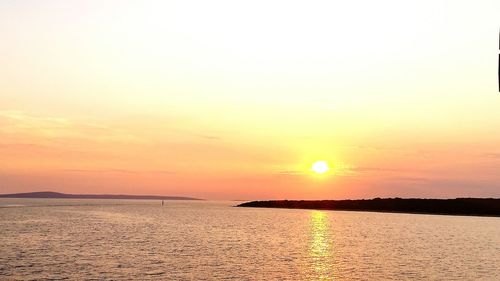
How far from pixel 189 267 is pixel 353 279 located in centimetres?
1825

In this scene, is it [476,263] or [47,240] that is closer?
[476,263]

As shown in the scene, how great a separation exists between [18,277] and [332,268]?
33028mm

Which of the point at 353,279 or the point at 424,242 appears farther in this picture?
the point at 424,242

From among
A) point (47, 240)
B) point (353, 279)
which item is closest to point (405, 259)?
point (353, 279)

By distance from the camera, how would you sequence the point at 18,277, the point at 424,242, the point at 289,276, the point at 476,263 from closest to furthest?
the point at 18,277, the point at 289,276, the point at 476,263, the point at 424,242

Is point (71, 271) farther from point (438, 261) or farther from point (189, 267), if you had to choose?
point (438, 261)

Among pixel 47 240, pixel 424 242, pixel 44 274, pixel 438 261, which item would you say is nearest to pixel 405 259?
pixel 438 261

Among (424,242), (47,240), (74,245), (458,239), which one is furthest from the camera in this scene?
(458,239)

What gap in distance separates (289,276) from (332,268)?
8.16 meters

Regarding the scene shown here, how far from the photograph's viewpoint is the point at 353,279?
5175 cm

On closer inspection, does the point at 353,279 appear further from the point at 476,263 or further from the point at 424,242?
the point at 424,242

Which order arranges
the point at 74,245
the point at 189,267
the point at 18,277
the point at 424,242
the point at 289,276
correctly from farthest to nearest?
the point at 424,242, the point at 74,245, the point at 189,267, the point at 289,276, the point at 18,277

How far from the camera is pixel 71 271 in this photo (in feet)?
175

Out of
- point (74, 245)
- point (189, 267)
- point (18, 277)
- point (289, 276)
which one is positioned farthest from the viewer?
point (74, 245)
